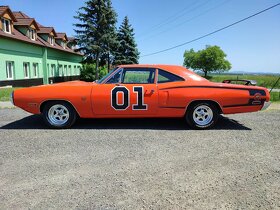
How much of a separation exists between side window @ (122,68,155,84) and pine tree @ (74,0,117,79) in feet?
81.7

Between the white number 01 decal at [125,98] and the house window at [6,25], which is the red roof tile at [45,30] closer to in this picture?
the house window at [6,25]

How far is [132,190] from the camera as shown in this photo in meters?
2.65

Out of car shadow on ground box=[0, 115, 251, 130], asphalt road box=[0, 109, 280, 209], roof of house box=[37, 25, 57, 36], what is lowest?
asphalt road box=[0, 109, 280, 209]

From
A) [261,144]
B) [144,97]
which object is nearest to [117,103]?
[144,97]

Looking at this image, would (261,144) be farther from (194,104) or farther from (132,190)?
(132,190)

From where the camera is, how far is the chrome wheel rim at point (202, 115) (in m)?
5.30

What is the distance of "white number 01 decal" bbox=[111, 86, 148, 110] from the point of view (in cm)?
512

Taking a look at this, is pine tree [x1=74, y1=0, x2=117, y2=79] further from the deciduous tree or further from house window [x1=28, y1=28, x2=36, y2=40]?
the deciduous tree

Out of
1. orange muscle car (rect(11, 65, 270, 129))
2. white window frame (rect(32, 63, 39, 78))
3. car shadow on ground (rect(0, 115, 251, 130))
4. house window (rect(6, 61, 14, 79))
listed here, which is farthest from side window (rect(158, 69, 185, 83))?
white window frame (rect(32, 63, 39, 78))

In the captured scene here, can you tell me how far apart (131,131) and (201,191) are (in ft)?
8.63

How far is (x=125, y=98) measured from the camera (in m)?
5.13

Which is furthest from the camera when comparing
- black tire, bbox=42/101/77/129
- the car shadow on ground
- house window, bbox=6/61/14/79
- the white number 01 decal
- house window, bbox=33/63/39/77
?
house window, bbox=33/63/39/77

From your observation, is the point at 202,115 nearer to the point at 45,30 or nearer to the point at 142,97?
the point at 142,97

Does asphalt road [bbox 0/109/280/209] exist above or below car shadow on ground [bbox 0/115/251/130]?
below
